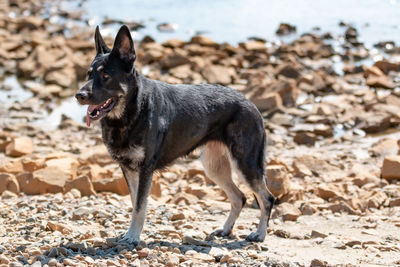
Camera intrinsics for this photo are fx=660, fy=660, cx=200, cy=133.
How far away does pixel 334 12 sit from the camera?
21.4 meters

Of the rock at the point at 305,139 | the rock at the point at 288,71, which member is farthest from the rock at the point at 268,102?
the rock at the point at 288,71

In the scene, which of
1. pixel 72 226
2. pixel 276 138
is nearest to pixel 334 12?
pixel 276 138

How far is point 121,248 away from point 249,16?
16.6 metres

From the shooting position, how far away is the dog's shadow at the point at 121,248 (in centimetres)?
554

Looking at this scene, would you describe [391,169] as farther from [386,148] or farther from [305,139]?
[305,139]

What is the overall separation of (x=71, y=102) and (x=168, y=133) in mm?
8680

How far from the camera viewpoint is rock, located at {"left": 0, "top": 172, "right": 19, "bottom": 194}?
8.45 m

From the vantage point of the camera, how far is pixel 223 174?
22.8ft

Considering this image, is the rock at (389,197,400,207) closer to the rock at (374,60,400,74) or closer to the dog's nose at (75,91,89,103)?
the dog's nose at (75,91,89,103)

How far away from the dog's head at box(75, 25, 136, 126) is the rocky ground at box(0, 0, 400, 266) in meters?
1.20

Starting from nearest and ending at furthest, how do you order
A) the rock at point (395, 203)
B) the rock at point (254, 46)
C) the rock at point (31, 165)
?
1. the rock at point (395, 203)
2. the rock at point (31, 165)
3. the rock at point (254, 46)

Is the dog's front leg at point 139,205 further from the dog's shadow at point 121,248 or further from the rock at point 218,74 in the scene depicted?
the rock at point 218,74

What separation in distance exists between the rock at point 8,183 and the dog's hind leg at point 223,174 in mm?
2864

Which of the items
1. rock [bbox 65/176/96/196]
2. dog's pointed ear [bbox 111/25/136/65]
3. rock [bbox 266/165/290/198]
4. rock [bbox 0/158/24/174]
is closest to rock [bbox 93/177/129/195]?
rock [bbox 65/176/96/196]
